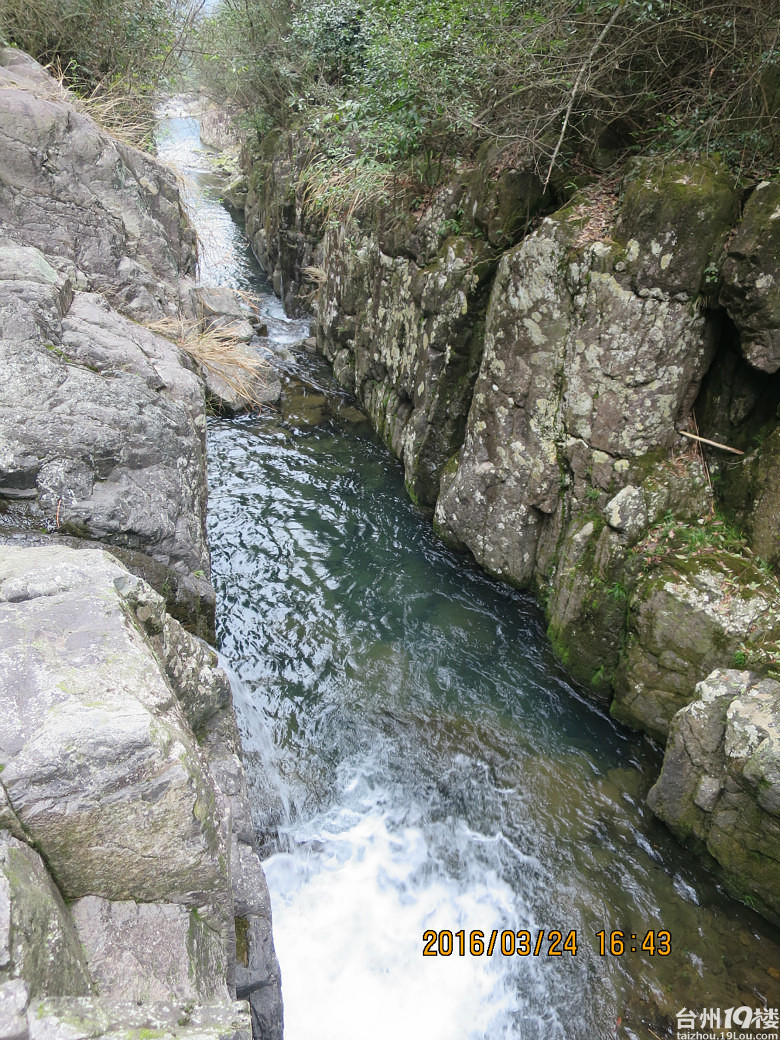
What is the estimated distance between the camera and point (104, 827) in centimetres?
200

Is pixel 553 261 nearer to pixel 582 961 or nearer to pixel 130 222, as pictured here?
pixel 130 222

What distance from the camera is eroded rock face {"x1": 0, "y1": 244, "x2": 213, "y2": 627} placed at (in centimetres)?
387

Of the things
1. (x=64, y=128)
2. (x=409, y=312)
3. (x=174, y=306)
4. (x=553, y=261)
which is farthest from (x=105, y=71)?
(x=553, y=261)

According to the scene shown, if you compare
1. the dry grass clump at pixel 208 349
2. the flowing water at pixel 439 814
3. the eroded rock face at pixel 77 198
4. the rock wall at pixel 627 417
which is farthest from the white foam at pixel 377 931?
the eroded rock face at pixel 77 198

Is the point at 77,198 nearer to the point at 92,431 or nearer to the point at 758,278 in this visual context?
the point at 92,431

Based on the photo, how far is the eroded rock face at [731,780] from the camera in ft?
13.2

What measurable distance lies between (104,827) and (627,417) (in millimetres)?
4870

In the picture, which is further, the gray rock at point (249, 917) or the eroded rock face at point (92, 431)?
the eroded rock face at point (92, 431)

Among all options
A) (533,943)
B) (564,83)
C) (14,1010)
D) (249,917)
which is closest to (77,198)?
(564,83)

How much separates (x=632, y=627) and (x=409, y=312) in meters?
5.04

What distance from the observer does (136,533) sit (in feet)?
13.5

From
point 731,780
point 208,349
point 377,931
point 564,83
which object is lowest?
point 377,931

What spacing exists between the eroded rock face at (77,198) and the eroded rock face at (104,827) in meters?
4.52

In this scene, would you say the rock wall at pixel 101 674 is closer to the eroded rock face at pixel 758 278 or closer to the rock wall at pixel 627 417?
the rock wall at pixel 627 417
